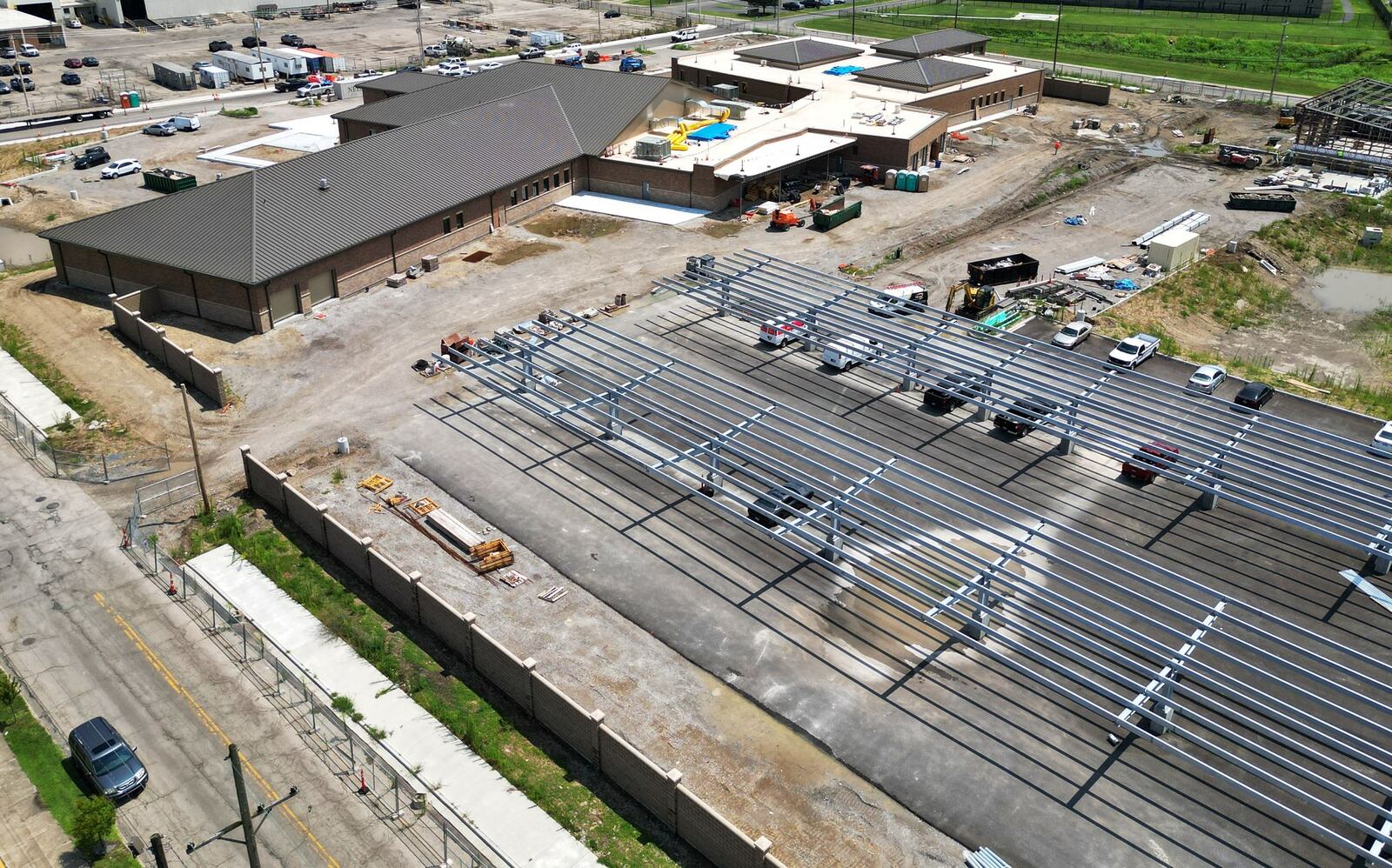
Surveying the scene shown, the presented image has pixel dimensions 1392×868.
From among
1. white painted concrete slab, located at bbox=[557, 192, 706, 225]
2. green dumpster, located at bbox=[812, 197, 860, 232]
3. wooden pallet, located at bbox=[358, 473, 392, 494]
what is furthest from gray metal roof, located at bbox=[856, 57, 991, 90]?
wooden pallet, located at bbox=[358, 473, 392, 494]

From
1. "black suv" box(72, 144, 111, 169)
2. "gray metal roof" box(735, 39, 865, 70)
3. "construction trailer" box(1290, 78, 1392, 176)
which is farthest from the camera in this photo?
"gray metal roof" box(735, 39, 865, 70)

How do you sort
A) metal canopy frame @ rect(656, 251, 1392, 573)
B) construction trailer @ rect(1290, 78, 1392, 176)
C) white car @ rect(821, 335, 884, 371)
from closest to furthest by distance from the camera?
metal canopy frame @ rect(656, 251, 1392, 573) → white car @ rect(821, 335, 884, 371) → construction trailer @ rect(1290, 78, 1392, 176)

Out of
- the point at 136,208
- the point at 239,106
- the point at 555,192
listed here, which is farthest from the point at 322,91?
the point at 136,208

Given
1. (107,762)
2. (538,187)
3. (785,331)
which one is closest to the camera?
(107,762)

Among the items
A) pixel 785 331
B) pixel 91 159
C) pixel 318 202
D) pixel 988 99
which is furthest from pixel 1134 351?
pixel 91 159

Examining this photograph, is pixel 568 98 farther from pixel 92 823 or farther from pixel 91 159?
pixel 92 823

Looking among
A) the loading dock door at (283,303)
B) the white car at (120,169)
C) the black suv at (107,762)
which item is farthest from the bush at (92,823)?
the white car at (120,169)

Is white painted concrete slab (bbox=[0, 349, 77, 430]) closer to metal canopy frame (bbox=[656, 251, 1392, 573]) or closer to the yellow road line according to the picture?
the yellow road line
